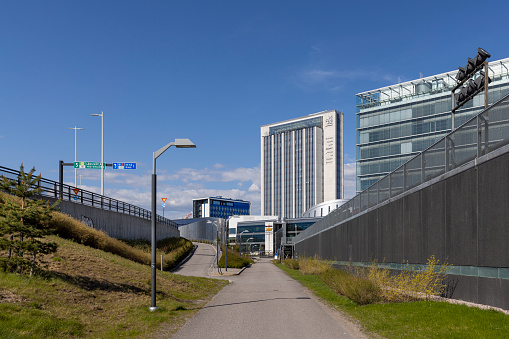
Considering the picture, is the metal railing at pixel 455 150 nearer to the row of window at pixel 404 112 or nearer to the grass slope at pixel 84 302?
the grass slope at pixel 84 302

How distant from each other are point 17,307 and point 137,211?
42711 mm

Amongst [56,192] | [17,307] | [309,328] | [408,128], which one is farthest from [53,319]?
[408,128]

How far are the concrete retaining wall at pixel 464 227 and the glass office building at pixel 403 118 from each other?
64022mm

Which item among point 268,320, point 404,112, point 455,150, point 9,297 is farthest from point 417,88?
point 9,297

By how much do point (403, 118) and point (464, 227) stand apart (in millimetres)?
78485

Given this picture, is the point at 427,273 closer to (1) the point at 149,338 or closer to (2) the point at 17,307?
(1) the point at 149,338

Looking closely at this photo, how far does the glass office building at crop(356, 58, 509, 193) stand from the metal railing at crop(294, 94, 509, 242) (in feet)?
203

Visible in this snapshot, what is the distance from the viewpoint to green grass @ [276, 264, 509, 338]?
32.3ft

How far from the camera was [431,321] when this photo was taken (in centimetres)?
1133

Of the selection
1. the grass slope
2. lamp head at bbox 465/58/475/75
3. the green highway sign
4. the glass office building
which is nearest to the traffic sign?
the green highway sign

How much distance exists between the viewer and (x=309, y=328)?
12.2m

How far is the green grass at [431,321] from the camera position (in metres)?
9.86

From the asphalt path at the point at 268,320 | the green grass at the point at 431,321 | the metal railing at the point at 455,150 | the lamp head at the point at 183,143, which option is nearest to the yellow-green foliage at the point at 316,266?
the metal railing at the point at 455,150

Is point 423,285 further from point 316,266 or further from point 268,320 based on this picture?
point 316,266
